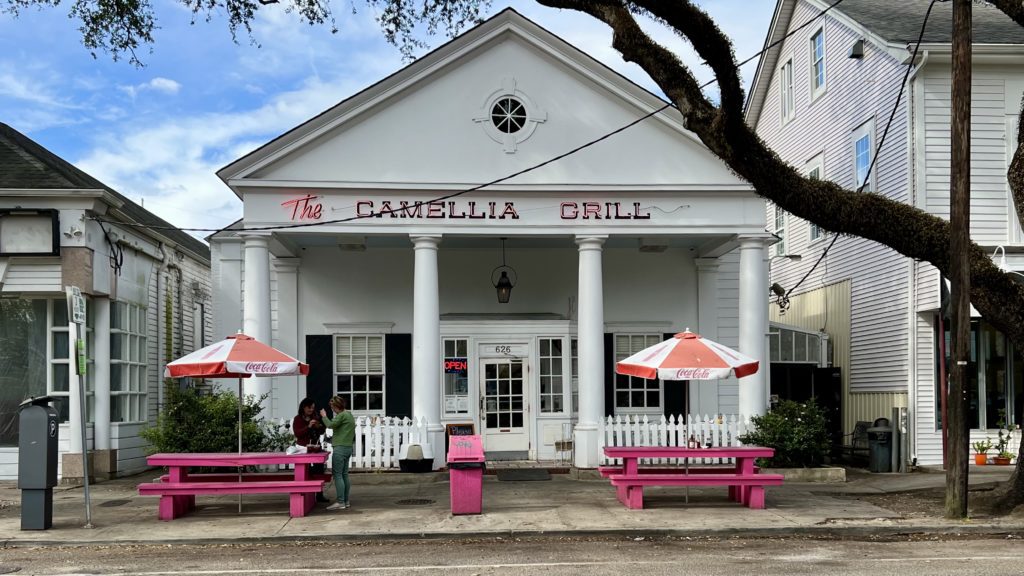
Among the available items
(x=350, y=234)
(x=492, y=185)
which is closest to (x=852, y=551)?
(x=492, y=185)

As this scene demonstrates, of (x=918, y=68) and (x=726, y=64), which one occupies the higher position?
(x=918, y=68)

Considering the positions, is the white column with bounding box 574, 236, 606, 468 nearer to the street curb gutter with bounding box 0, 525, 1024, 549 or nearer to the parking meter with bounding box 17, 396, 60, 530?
the street curb gutter with bounding box 0, 525, 1024, 549

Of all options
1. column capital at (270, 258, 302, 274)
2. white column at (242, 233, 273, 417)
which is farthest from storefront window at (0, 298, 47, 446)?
column capital at (270, 258, 302, 274)

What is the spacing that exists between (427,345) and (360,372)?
3.13 meters

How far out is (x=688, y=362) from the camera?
12703 millimetres

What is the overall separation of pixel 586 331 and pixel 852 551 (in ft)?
23.4

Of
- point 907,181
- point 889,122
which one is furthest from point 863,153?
point 907,181

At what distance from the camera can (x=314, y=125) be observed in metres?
16.4

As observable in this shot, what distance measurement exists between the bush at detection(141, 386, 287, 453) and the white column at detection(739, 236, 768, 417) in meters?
7.71

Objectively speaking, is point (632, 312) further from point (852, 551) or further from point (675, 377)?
point (852, 551)

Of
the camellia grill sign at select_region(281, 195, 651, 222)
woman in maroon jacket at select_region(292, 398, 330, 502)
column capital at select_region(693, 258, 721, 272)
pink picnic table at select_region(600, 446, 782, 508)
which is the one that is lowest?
pink picnic table at select_region(600, 446, 782, 508)

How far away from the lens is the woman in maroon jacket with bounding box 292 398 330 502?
13953 mm

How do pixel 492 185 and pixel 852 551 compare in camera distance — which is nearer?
pixel 852 551

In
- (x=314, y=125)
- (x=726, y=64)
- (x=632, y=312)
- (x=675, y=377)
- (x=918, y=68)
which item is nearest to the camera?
(x=726, y=64)
